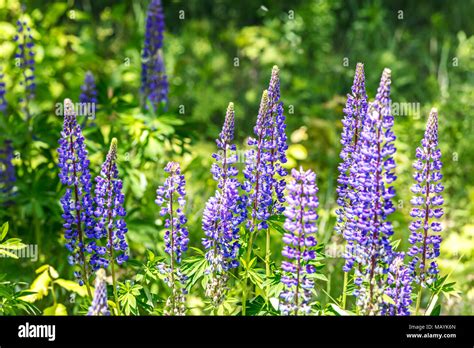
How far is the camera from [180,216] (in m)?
3.50

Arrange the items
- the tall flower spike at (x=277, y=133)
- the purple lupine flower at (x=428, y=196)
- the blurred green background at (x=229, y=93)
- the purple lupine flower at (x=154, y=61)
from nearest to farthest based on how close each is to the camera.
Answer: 1. the purple lupine flower at (x=428, y=196)
2. the tall flower spike at (x=277, y=133)
3. the blurred green background at (x=229, y=93)
4. the purple lupine flower at (x=154, y=61)

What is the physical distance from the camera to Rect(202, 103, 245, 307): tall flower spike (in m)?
3.43

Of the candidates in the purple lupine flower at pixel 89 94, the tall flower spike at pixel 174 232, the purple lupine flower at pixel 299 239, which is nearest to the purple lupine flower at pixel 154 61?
the purple lupine flower at pixel 89 94

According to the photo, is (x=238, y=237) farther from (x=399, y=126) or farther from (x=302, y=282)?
(x=399, y=126)

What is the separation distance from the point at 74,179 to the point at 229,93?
4227 millimetres

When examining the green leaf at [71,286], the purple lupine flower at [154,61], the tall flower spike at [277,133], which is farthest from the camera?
the purple lupine flower at [154,61]

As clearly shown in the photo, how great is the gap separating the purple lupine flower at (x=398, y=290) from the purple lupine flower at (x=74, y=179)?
142 cm

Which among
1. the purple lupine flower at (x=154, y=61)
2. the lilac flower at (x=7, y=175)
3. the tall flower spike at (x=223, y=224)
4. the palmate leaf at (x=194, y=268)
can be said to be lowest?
the palmate leaf at (x=194, y=268)

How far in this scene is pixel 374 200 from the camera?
3148 millimetres

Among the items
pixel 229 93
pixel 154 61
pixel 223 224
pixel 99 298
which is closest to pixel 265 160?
pixel 223 224

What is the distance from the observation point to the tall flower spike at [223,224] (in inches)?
135

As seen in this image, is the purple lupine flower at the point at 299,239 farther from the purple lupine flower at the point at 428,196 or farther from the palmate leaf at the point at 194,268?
the purple lupine flower at the point at 428,196

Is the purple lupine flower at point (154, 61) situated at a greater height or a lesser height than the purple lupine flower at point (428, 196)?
greater

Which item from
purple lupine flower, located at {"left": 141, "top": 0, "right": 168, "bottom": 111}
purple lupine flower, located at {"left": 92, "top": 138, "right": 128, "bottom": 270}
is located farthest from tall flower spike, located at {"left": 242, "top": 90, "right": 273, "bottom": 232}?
purple lupine flower, located at {"left": 141, "top": 0, "right": 168, "bottom": 111}
